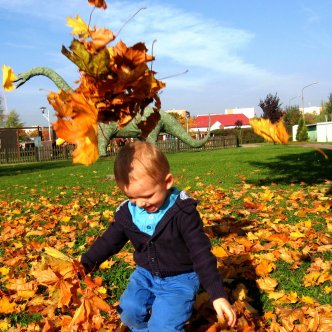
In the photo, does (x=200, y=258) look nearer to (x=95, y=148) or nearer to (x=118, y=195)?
(x=95, y=148)

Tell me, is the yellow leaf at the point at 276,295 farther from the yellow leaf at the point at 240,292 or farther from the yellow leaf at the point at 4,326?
the yellow leaf at the point at 4,326

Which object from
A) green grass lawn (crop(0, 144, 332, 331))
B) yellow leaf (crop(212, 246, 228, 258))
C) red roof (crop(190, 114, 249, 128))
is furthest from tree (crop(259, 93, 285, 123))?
red roof (crop(190, 114, 249, 128))

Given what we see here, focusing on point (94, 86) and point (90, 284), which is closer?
point (94, 86)

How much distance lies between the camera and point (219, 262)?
Result: 356cm

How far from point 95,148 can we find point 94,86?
28cm

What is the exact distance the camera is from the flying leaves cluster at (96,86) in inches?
66.5

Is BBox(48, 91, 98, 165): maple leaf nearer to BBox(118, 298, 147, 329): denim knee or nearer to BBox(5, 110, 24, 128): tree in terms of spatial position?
BBox(118, 298, 147, 329): denim knee

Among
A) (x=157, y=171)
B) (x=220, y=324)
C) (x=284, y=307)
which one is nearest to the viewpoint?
(x=157, y=171)

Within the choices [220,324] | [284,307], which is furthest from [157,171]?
[284,307]

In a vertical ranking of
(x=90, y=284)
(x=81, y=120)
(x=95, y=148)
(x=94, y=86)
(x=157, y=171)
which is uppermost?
(x=94, y=86)

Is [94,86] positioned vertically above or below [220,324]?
above

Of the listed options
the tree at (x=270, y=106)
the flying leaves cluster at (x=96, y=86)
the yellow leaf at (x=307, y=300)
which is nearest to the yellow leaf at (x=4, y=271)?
the flying leaves cluster at (x=96, y=86)

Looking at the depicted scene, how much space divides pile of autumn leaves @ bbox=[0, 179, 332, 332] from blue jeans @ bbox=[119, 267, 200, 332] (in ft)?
0.53

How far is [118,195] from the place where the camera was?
8383mm
